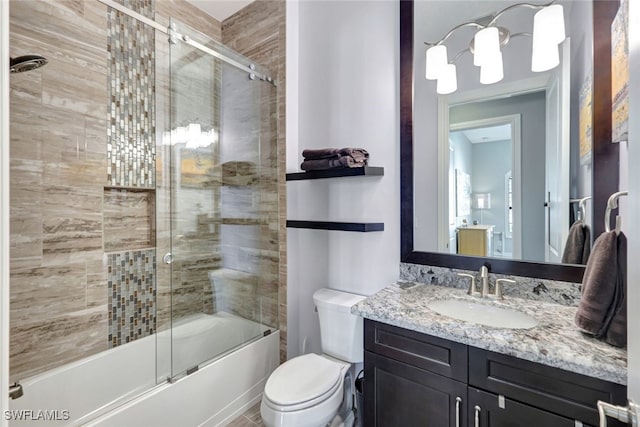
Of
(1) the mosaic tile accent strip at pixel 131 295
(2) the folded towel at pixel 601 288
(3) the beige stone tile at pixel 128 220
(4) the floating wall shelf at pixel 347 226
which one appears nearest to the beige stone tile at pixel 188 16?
(3) the beige stone tile at pixel 128 220

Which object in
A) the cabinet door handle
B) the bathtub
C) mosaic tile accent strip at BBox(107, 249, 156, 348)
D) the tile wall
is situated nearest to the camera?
the cabinet door handle

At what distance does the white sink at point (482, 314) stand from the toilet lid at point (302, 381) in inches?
25.5

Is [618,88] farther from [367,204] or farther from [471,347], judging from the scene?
[367,204]

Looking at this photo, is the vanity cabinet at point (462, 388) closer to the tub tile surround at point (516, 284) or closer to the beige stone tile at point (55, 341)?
the tub tile surround at point (516, 284)

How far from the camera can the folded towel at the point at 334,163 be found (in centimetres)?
165

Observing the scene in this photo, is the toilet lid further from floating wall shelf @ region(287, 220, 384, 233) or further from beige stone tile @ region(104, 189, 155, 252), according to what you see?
beige stone tile @ region(104, 189, 155, 252)

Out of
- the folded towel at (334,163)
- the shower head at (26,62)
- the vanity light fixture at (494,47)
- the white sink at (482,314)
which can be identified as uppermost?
the vanity light fixture at (494,47)

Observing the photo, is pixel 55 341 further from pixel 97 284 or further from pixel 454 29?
pixel 454 29

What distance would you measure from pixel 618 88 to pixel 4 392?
71.2 inches

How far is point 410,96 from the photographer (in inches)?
65.5

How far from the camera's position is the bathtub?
1.48 metres

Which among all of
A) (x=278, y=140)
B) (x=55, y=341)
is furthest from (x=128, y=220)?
(x=278, y=140)

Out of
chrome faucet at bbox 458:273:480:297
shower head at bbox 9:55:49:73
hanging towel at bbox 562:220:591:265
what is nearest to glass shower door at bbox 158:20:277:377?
shower head at bbox 9:55:49:73

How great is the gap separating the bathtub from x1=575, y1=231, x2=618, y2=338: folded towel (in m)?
1.75
